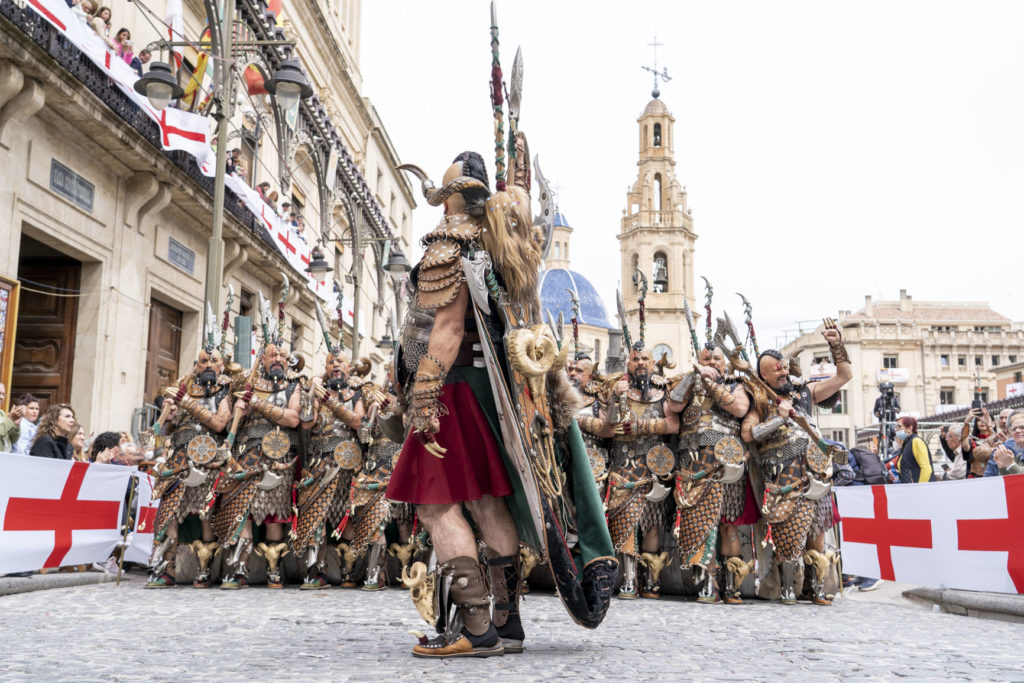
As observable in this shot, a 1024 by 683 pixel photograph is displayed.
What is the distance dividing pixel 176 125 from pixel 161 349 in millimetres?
4688

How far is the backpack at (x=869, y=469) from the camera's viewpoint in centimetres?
999

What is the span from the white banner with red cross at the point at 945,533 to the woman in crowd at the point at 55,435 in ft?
24.5

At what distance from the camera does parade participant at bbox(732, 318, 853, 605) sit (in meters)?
6.87

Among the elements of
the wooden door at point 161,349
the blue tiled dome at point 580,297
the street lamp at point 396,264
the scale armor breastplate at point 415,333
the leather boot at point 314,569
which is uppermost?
the blue tiled dome at point 580,297

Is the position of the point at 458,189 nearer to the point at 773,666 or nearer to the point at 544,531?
the point at 544,531

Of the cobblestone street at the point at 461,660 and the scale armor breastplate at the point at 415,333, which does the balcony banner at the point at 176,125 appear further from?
the scale armor breastplate at the point at 415,333

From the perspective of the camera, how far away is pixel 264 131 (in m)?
21.3

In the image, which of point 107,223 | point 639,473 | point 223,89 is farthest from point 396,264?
point 639,473

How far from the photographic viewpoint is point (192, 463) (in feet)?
25.2

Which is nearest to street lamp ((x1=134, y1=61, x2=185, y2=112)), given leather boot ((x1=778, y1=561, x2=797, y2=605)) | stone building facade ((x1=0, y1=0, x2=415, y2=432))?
stone building facade ((x1=0, y1=0, x2=415, y2=432))

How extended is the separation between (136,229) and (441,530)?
1205 centimetres

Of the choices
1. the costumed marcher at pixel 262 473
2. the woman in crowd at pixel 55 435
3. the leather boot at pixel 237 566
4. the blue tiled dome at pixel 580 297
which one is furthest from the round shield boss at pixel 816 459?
the blue tiled dome at pixel 580 297

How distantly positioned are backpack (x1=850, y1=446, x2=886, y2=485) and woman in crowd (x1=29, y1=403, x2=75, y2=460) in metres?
8.14

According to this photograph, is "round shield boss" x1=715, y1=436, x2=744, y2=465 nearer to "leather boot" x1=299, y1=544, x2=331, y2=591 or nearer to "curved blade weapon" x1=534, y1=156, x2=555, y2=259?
"curved blade weapon" x1=534, y1=156, x2=555, y2=259
